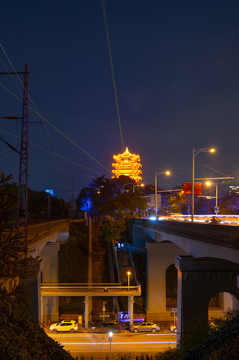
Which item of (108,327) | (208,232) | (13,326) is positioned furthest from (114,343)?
(13,326)

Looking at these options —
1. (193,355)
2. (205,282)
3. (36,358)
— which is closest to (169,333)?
(205,282)

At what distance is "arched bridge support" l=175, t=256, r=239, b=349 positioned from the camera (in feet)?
83.4

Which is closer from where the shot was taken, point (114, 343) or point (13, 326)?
point (13, 326)

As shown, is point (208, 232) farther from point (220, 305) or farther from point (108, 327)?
point (220, 305)

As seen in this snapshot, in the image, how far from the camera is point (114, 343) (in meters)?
28.0

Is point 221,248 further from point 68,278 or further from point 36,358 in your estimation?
point 68,278

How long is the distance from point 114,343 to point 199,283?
8.86 metres

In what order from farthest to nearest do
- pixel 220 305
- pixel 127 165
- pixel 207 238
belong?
pixel 127 165 < pixel 220 305 < pixel 207 238

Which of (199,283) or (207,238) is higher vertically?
(207,238)

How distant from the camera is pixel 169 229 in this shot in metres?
31.1

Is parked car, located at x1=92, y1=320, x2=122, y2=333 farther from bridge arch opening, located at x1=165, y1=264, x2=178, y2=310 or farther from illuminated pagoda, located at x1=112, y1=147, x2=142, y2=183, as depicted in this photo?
illuminated pagoda, located at x1=112, y1=147, x2=142, y2=183

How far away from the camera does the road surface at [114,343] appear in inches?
1030

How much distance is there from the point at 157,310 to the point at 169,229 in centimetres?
1269

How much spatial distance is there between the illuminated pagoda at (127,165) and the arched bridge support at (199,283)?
109 meters
